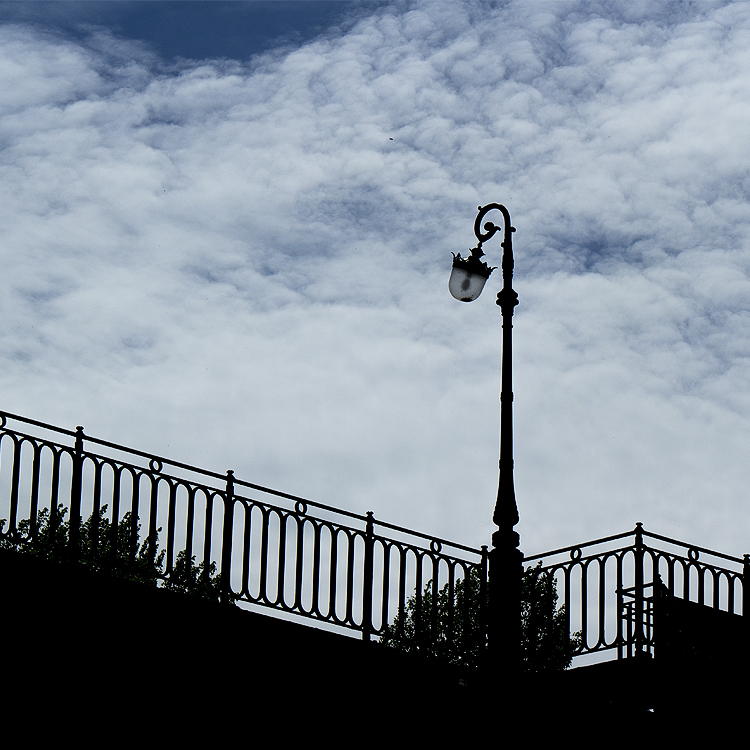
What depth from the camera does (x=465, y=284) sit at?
44.8ft

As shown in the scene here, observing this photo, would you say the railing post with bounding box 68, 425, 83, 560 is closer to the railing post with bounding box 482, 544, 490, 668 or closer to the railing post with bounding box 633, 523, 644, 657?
the railing post with bounding box 482, 544, 490, 668

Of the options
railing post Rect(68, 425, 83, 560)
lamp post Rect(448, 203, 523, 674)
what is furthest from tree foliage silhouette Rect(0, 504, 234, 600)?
lamp post Rect(448, 203, 523, 674)

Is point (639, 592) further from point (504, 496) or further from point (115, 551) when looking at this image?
point (115, 551)

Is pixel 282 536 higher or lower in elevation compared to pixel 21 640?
higher

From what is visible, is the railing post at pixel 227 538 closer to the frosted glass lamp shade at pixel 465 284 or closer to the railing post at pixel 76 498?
the railing post at pixel 76 498

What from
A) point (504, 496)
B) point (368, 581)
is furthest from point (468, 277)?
point (368, 581)

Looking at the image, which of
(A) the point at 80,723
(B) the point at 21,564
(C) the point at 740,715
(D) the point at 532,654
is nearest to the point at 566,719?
(D) the point at 532,654

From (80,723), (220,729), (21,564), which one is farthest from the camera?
(220,729)

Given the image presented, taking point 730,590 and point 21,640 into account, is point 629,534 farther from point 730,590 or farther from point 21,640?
point 21,640

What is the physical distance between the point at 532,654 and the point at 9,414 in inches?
260

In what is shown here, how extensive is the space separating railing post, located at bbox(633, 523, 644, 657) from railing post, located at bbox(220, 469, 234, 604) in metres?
4.61

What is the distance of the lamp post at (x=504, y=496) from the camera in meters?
12.0

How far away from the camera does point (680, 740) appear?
13.1m

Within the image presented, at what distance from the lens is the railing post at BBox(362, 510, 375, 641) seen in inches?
515
